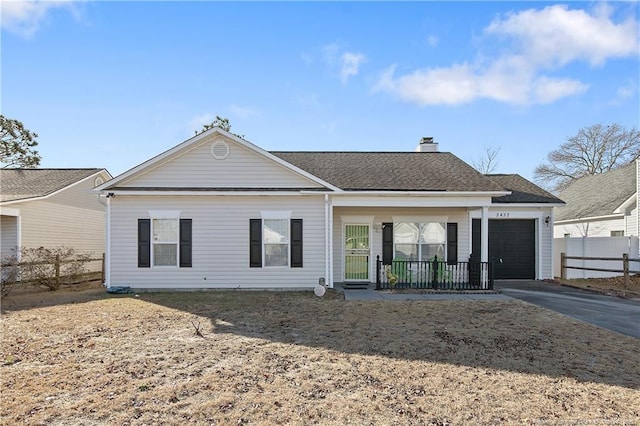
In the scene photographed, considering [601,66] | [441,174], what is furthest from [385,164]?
[601,66]

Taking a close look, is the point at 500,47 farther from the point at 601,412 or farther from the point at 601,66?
the point at 601,412

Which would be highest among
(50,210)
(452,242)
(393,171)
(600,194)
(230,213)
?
(393,171)

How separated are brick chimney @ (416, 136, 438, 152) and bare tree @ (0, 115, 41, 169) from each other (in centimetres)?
2938

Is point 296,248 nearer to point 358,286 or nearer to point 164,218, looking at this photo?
point 358,286

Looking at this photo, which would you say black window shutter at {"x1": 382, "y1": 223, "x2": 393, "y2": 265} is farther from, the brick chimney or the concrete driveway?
the brick chimney

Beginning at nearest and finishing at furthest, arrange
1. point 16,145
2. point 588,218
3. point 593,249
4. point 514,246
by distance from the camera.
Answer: point 514,246, point 593,249, point 588,218, point 16,145

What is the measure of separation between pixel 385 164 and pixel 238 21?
282 inches

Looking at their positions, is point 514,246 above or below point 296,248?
below

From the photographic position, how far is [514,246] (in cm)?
1474

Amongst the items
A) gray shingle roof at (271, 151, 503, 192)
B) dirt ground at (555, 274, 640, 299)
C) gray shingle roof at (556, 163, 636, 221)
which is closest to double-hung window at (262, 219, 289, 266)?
gray shingle roof at (271, 151, 503, 192)

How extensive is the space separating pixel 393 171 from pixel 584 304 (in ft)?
22.9

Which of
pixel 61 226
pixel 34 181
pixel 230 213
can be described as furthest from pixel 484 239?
pixel 34 181

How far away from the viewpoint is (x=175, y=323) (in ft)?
25.5

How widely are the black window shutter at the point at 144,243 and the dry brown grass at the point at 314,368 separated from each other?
3.10 meters
